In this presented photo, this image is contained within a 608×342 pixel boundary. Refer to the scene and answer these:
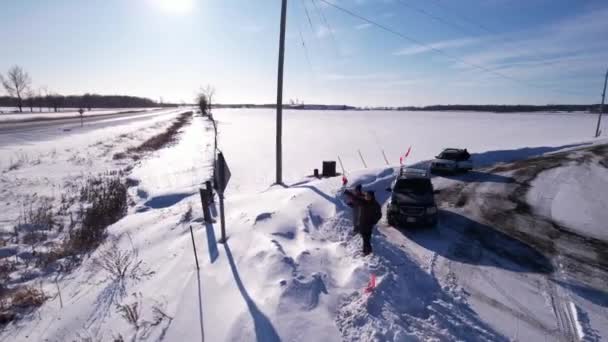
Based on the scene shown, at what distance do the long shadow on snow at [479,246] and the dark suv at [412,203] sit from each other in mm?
367

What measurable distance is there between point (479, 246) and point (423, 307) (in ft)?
13.0

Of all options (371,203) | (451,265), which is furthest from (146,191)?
(451,265)

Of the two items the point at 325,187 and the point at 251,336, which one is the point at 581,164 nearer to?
the point at 325,187

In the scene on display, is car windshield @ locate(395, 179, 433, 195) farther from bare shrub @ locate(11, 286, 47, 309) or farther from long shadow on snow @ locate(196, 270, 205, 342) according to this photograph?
bare shrub @ locate(11, 286, 47, 309)

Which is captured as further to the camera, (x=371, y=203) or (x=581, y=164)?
(x=581, y=164)

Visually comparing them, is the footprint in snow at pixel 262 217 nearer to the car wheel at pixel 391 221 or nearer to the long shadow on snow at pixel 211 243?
the long shadow on snow at pixel 211 243

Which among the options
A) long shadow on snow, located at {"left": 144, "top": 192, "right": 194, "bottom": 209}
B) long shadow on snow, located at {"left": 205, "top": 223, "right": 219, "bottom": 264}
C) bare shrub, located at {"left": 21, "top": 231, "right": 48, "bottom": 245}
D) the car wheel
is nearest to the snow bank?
the car wheel

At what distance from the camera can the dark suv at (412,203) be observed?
879 cm

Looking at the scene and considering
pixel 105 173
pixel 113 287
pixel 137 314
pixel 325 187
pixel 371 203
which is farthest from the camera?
pixel 105 173

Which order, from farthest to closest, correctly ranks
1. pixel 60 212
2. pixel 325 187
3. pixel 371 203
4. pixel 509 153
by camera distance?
pixel 509 153 < pixel 325 187 < pixel 60 212 < pixel 371 203

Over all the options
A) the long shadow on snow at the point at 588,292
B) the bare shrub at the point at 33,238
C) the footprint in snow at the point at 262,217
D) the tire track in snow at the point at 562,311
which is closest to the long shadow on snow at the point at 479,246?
the long shadow on snow at the point at 588,292

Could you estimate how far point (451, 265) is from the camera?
22.5ft

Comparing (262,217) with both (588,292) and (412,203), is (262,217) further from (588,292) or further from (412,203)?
(588,292)

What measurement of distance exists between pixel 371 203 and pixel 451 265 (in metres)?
2.44
